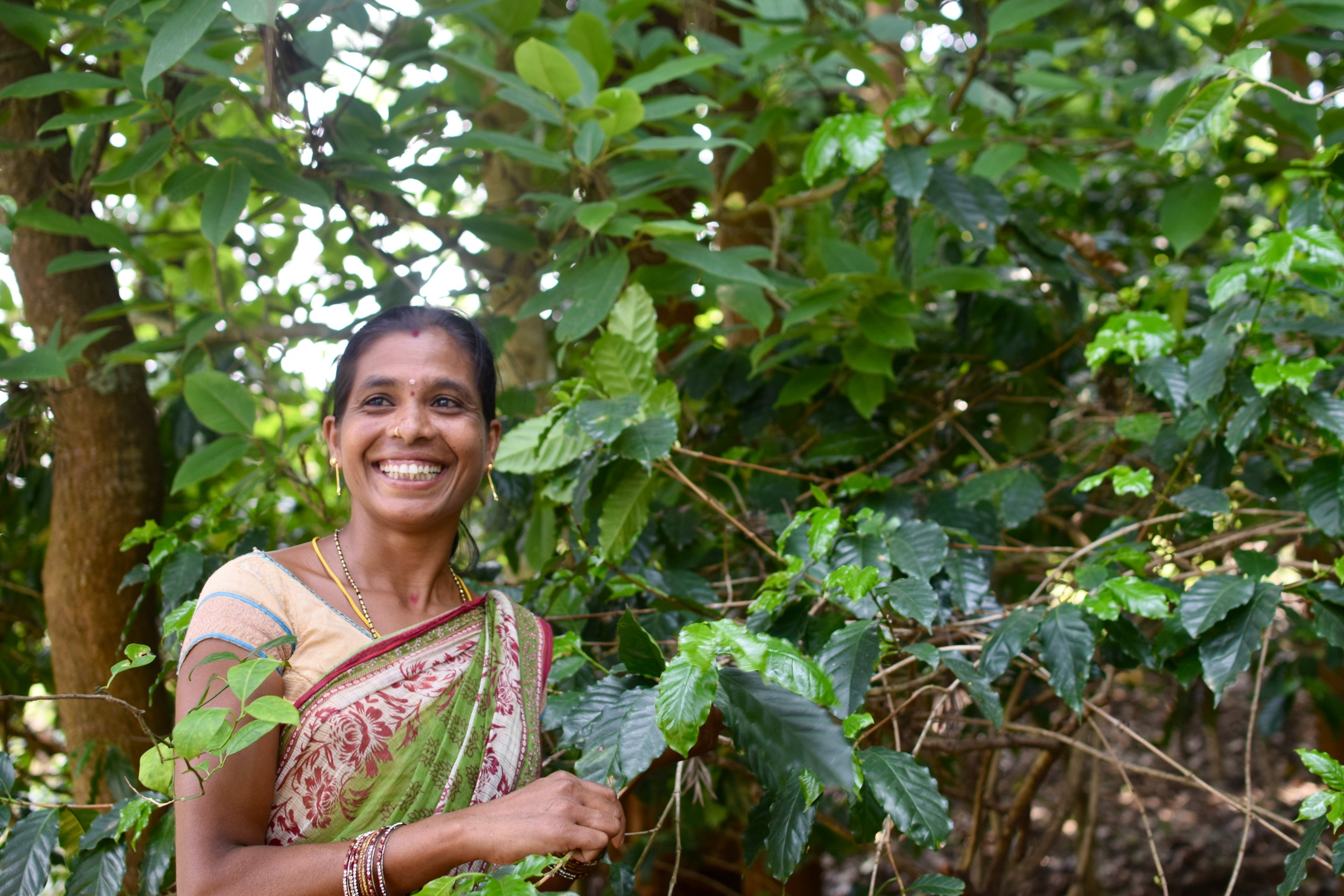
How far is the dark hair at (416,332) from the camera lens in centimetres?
142

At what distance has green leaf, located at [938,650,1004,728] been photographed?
1279 mm

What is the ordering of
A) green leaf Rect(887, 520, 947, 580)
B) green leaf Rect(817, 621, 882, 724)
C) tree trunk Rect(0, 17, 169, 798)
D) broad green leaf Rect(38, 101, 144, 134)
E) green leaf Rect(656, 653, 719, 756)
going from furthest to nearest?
tree trunk Rect(0, 17, 169, 798)
broad green leaf Rect(38, 101, 144, 134)
green leaf Rect(887, 520, 947, 580)
green leaf Rect(817, 621, 882, 724)
green leaf Rect(656, 653, 719, 756)

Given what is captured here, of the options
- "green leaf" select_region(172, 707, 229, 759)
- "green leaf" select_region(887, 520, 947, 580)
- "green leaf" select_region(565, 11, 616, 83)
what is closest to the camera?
"green leaf" select_region(172, 707, 229, 759)

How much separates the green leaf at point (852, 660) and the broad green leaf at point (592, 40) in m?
1.32

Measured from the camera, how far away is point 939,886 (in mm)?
1266

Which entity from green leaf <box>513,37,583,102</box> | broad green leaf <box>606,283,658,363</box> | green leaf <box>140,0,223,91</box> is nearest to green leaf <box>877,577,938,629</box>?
broad green leaf <box>606,283,658,363</box>

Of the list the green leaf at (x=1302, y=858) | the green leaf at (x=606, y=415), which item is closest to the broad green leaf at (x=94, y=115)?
the green leaf at (x=606, y=415)

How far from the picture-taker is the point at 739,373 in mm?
2277

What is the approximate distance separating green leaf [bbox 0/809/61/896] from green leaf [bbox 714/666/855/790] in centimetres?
90

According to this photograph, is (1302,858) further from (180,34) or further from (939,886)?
(180,34)

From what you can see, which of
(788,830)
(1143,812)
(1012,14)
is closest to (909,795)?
(788,830)

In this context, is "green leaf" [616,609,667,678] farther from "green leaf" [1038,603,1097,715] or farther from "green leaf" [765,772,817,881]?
"green leaf" [1038,603,1097,715]

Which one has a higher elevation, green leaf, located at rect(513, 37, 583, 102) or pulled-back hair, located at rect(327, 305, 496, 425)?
green leaf, located at rect(513, 37, 583, 102)

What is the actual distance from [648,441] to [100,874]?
0.95 meters
